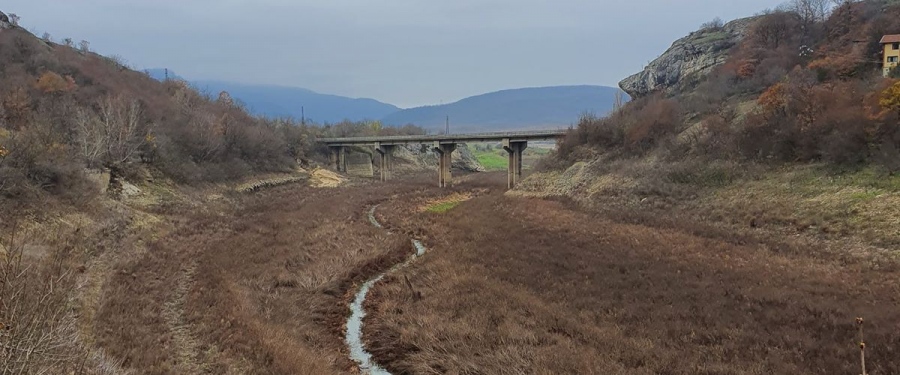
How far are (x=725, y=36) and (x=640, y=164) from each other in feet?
132

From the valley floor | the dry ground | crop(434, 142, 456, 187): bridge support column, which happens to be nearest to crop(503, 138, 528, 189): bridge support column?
crop(434, 142, 456, 187): bridge support column

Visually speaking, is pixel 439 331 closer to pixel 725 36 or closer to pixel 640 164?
pixel 640 164

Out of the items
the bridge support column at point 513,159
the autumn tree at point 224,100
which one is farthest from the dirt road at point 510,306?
the autumn tree at point 224,100

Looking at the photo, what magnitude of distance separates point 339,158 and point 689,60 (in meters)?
61.0

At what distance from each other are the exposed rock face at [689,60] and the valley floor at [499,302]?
46.1 m

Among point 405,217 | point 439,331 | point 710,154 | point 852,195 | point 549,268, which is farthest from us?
point 405,217

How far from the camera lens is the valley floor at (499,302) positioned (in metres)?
12.0

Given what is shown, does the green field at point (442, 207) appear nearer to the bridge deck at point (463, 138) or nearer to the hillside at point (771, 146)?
the hillside at point (771, 146)

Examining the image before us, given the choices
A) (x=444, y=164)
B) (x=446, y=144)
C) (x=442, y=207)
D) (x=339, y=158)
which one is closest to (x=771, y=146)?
(x=442, y=207)

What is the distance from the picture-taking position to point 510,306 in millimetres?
16375

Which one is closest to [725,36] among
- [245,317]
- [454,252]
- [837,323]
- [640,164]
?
[640,164]

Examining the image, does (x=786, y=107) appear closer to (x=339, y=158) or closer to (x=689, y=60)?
(x=689, y=60)

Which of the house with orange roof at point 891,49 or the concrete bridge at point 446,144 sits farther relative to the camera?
the concrete bridge at point 446,144

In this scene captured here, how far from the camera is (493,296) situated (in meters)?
17.5
